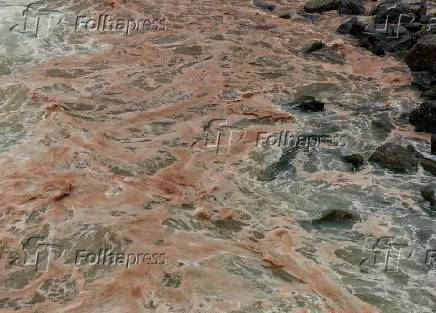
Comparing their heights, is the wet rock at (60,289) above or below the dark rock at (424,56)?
below

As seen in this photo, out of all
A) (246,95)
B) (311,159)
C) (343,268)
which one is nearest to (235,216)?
(343,268)

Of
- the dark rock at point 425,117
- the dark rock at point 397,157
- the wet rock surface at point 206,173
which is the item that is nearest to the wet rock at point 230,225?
the wet rock surface at point 206,173

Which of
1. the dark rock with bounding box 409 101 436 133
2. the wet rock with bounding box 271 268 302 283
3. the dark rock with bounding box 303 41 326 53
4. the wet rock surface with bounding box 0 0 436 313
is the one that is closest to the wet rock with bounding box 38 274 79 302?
the wet rock surface with bounding box 0 0 436 313

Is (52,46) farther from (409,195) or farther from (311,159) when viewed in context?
(409,195)

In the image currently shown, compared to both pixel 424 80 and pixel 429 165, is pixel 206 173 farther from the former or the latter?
pixel 424 80

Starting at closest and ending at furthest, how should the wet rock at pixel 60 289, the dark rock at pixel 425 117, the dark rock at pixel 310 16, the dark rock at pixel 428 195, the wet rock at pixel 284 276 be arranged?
the wet rock at pixel 60 289, the wet rock at pixel 284 276, the dark rock at pixel 428 195, the dark rock at pixel 425 117, the dark rock at pixel 310 16

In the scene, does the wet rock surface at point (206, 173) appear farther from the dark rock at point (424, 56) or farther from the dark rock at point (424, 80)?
the dark rock at point (424, 56)

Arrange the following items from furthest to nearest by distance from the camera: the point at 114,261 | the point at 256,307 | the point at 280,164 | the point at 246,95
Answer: the point at 246,95 < the point at 280,164 < the point at 114,261 < the point at 256,307
